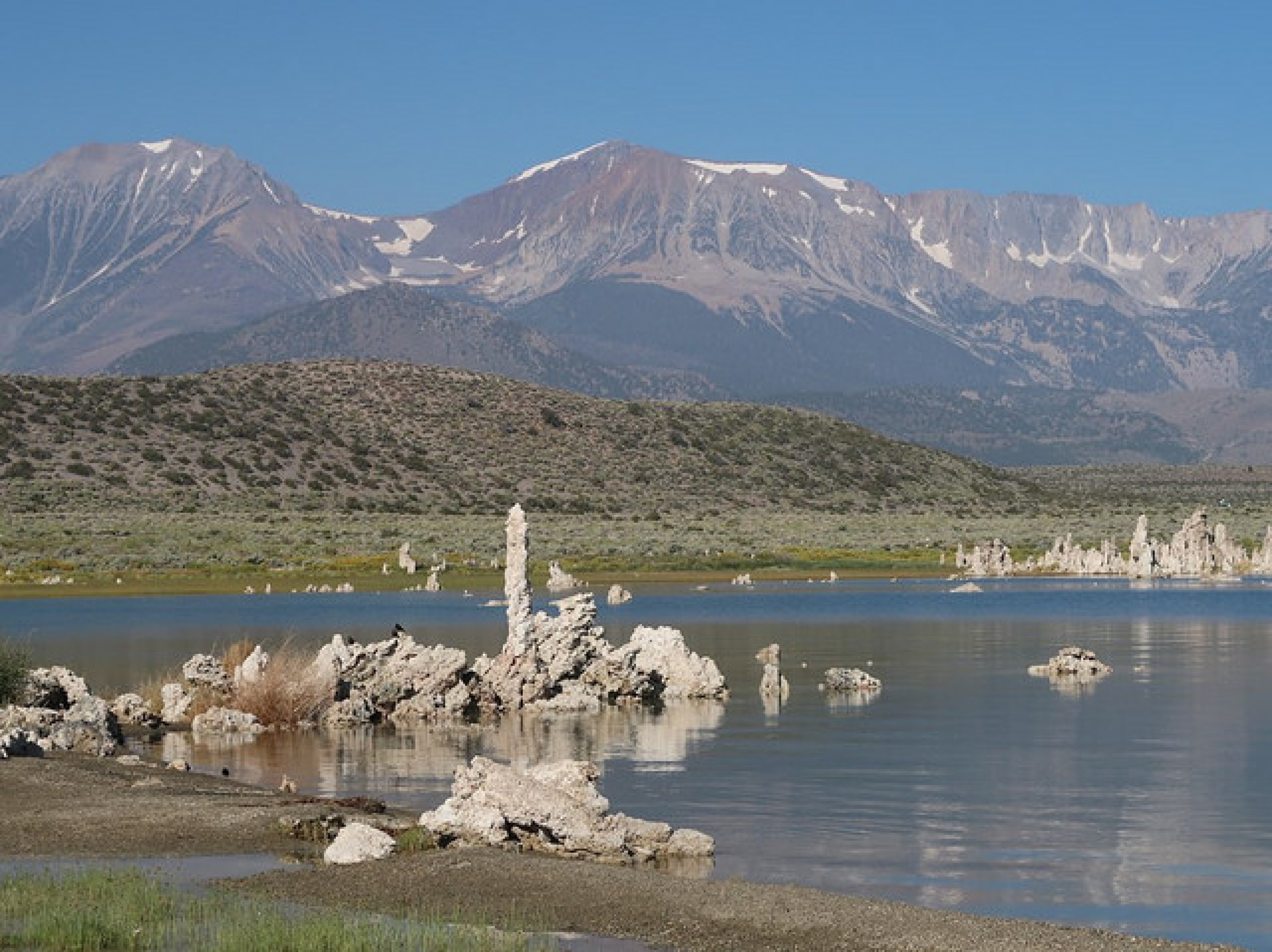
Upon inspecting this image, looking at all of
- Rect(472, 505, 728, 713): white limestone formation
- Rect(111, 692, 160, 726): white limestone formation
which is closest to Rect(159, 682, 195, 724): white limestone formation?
Rect(111, 692, 160, 726): white limestone formation

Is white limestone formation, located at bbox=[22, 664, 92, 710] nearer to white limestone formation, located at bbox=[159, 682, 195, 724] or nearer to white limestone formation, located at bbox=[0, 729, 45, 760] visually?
white limestone formation, located at bbox=[159, 682, 195, 724]

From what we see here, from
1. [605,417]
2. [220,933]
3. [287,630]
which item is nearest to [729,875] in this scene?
[220,933]

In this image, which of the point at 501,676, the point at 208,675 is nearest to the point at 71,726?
the point at 208,675

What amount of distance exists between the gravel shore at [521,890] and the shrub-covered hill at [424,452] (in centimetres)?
9533

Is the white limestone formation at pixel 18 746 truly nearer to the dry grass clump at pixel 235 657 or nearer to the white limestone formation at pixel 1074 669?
the dry grass clump at pixel 235 657

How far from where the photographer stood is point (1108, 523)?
5684 inches

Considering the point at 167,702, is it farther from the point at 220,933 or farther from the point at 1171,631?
the point at 1171,631

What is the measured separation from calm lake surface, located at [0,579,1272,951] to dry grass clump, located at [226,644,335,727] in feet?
3.45

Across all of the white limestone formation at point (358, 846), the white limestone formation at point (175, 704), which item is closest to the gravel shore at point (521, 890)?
the white limestone formation at point (358, 846)

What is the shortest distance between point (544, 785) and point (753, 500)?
430 feet

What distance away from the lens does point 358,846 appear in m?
23.0

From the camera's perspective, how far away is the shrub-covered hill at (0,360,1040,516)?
13462cm

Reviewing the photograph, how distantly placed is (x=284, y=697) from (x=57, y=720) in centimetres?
545

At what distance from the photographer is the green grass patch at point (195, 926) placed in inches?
728
